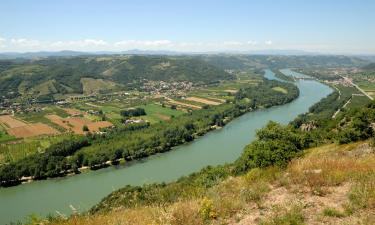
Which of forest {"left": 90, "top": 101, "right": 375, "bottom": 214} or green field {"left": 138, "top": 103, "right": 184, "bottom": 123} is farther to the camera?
green field {"left": 138, "top": 103, "right": 184, "bottom": 123}

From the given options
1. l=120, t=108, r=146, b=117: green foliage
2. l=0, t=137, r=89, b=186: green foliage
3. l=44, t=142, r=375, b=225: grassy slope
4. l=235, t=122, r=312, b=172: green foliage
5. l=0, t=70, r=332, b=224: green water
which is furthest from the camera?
l=120, t=108, r=146, b=117: green foliage

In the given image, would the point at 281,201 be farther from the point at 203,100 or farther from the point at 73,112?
the point at 203,100

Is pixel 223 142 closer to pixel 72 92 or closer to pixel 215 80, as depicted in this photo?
pixel 72 92

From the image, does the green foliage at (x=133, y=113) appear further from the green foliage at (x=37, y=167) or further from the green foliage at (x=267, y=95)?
the green foliage at (x=37, y=167)

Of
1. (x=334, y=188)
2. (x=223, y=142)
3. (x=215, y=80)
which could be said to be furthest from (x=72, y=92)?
(x=334, y=188)

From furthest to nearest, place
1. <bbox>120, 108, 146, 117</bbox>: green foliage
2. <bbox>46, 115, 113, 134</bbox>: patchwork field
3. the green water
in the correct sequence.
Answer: <bbox>120, 108, 146, 117</bbox>: green foliage
<bbox>46, 115, 113, 134</bbox>: patchwork field
the green water

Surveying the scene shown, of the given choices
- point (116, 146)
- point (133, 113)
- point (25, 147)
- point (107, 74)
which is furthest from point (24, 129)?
point (107, 74)

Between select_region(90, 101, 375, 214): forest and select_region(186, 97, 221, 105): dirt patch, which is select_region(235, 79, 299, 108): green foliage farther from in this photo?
select_region(90, 101, 375, 214): forest

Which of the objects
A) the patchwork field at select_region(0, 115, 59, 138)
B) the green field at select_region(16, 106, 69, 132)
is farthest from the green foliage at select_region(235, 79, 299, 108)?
the patchwork field at select_region(0, 115, 59, 138)
